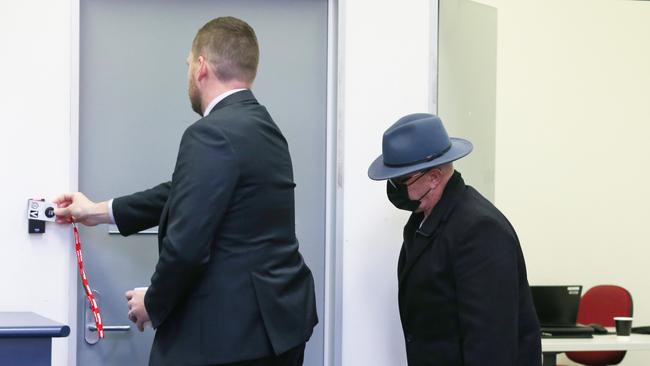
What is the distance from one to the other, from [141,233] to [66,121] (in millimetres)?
541

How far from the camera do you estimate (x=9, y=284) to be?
3.27m

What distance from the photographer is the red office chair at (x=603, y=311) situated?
5.47 meters

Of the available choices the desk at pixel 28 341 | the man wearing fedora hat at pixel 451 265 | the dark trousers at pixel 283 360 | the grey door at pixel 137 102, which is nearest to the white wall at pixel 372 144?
the grey door at pixel 137 102

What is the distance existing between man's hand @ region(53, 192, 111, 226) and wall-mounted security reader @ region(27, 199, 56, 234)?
0.03 metres

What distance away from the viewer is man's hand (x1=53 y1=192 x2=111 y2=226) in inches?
123

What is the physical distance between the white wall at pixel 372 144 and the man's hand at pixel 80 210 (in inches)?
37.8

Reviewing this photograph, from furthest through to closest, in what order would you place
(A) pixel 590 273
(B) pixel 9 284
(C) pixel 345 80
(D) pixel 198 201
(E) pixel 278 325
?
1. (A) pixel 590 273
2. (C) pixel 345 80
3. (B) pixel 9 284
4. (E) pixel 278 325
5. (D) pixel 198 201

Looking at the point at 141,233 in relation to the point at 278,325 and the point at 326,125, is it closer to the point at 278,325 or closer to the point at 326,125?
the point at 326,125

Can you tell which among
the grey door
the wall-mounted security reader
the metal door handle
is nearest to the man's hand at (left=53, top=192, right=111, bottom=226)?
the wall-mounted security reader

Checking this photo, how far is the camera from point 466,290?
2.61m

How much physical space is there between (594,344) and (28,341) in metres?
2.68

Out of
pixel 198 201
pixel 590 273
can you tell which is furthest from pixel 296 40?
pixel 590 273

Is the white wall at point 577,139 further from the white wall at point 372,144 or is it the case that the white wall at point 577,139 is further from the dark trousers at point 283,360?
the dark trousers at point 283,360

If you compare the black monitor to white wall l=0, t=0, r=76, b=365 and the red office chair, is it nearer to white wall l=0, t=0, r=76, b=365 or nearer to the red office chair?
the red office chair
